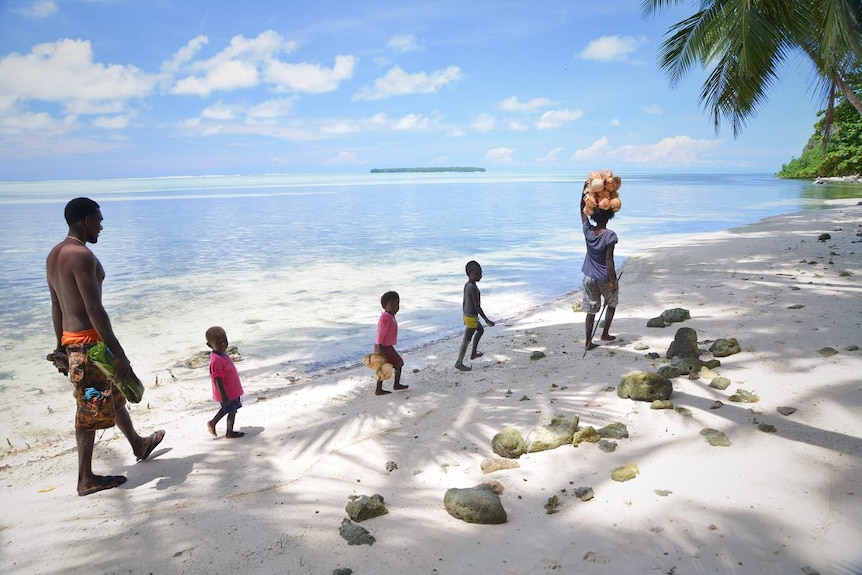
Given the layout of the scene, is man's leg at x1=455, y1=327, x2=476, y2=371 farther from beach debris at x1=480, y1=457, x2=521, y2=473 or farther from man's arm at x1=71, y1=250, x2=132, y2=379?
man's arm at x1=71, y1=250, x2=132, y2=379

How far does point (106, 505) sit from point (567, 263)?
13.6 meters

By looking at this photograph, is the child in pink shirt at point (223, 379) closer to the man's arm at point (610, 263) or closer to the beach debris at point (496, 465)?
the beach debris at point (496, 465)

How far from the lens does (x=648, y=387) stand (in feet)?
14.3

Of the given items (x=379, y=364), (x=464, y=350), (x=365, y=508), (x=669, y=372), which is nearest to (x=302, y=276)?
(x=464, y=350)

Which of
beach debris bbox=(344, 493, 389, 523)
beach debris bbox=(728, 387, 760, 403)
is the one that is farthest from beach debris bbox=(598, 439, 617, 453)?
beach debris bbox=(344, 493, 389, 523)

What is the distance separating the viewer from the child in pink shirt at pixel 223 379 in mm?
4461

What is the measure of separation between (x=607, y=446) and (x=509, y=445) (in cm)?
69

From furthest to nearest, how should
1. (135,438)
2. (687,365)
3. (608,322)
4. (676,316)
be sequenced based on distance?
A: (676,316)
(608,322)
(687,365)
(135,438)

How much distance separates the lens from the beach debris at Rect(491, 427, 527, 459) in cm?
377

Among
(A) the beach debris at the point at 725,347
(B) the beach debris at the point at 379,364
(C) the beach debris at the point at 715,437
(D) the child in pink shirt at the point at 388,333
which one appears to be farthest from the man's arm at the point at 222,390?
(A) the beach debris at the point at 725,347

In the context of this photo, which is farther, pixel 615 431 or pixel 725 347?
pixel 725 347

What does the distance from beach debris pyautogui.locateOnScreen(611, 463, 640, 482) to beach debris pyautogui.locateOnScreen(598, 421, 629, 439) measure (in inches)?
19.1

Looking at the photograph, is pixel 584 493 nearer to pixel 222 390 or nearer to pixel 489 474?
pixel 489 474

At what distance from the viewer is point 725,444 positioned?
3529 millimetres
